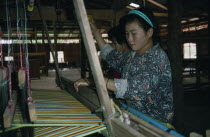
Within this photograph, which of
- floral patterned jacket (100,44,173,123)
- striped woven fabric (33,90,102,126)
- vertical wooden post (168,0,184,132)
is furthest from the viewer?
vertical wooden post (168,0,184,132)

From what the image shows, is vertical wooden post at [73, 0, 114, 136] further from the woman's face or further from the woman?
the woman's face

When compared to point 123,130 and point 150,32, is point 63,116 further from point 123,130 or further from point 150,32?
point 150,32

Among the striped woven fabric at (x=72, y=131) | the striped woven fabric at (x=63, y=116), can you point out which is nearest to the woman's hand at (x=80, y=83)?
the striped woven fabric at (x=63, y=116)

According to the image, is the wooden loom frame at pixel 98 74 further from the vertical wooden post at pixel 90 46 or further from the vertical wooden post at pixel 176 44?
the vertical wooden post at pixel 176 44

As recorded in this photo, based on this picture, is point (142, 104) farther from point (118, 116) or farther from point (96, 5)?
point (96, 5)

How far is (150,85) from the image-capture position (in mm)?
1670

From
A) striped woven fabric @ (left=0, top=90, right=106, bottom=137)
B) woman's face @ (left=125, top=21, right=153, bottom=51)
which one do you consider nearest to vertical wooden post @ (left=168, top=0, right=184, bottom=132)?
woman's face @ (left=125, top=21, right=153, bottom=51)

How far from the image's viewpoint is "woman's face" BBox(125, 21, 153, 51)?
1874 millimetres

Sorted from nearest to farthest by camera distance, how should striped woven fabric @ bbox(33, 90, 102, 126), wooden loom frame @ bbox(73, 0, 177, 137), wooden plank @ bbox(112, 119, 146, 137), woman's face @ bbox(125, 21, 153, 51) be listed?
wooden plank @ bbox(112, 119, 146, 137) < wooden loom frame @ bbox(73, 0, 177, 137) < striped woven fabric @ bbox(33, 90, 102, 126) < woman's face @ bbox(125, 21, 153, 51)

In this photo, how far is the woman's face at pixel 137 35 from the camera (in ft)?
6.15

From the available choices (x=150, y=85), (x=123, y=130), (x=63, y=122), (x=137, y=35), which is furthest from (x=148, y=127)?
(x=137, y=35)

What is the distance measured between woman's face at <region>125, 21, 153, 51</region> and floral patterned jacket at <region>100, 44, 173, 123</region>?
0.40ft

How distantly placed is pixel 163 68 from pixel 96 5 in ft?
30.3

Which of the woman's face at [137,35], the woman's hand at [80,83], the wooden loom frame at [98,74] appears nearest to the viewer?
the wooden loom frame at [98,74]
